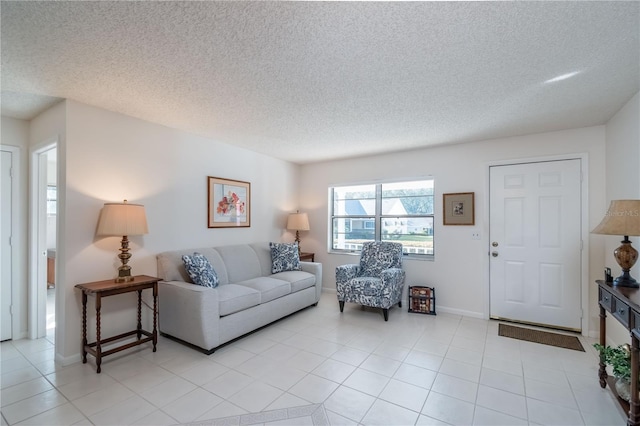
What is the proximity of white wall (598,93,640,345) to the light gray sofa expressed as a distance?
3.30 metres

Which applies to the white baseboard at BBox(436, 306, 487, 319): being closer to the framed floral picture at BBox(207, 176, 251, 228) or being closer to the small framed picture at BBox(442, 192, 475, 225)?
the small framed picture at BBox(442, 192, 475, 225)

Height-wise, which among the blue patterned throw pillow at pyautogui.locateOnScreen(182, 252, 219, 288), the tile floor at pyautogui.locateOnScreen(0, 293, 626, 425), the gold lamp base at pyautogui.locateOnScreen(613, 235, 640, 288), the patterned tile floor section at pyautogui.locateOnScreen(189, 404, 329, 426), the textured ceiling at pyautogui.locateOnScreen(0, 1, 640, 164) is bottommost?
the tile floor at pyautogui.locateOnScreen(0, 293, 626, 425)

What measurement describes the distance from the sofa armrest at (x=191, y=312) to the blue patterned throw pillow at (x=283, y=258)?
4.63 feet

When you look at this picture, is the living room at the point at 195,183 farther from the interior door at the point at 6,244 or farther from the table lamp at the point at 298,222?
the table lamp at the point at 298,222

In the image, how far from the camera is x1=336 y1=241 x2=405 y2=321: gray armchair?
3721mm

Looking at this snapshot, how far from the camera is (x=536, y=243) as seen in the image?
139 inches

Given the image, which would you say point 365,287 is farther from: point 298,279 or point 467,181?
point 467,181

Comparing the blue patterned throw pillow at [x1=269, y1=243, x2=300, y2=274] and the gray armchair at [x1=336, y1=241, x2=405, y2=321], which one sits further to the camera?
the blue patterned throw pillow at [x1=269, y1=243, x2=300, y2=274]

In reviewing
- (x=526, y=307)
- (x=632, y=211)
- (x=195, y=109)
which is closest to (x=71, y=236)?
(x=195, y=109)

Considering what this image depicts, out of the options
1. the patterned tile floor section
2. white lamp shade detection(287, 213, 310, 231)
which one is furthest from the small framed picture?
the patterned tile floor section

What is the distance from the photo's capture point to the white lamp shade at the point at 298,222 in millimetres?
5016

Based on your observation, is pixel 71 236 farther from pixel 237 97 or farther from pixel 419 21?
pixel 419 21

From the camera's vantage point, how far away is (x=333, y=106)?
2742mm

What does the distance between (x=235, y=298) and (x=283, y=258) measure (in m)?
1.34
